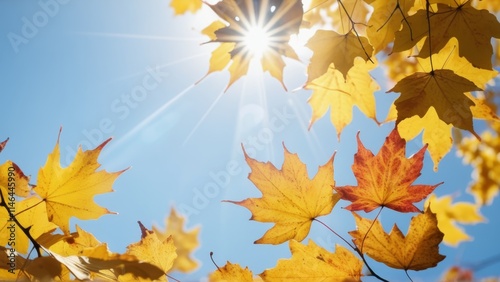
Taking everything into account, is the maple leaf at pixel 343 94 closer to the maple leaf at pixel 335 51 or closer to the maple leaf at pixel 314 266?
the maple leaf at pixel 335 51

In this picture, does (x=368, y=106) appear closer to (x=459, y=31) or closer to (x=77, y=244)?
(x=459, y=31)

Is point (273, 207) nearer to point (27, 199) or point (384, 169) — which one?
point (384, 169)

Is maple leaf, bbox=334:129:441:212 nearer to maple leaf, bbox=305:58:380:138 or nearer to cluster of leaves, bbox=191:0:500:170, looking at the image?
cluster of leaves, bbox=191:0:500:170

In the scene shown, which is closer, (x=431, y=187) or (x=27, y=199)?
(x=431, y=187)

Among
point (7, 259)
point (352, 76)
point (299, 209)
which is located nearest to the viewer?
point (7, 259)

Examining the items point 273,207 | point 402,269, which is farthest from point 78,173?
point 402,269

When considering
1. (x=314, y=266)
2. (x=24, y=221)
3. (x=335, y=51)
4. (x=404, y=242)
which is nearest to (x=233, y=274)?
(x=314, y=266)

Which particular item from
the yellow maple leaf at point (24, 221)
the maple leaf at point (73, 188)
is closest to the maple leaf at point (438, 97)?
the maple leaf at point (73, 188)
